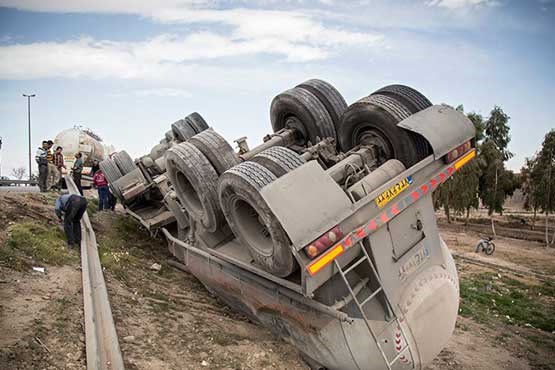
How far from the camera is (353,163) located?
175 inches

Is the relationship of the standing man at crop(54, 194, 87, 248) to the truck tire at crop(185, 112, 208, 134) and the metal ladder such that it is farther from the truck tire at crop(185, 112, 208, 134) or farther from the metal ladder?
the metal ladder

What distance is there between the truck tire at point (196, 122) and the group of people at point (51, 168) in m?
3.84

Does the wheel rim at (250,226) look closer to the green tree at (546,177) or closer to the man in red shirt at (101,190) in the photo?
the man in red shirt at (101,190)

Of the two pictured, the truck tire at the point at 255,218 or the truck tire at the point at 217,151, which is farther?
the truck tire at the point at 217,151

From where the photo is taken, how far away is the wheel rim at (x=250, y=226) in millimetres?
4142

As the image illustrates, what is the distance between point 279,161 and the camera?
3865mm

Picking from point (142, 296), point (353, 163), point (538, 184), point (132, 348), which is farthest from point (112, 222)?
point (538, 184)

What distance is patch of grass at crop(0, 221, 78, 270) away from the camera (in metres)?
5.09

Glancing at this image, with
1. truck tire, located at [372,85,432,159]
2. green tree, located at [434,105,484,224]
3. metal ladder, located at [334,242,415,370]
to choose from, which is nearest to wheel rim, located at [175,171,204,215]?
metal ladder, located at [334,242,415,370]

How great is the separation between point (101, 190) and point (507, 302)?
29.2 ft

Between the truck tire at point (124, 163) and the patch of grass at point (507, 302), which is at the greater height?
the truck tire at point (124, 163)

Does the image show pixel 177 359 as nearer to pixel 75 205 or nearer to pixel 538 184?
pixel 75 205

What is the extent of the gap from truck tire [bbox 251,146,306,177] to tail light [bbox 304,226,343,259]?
676 millimetres

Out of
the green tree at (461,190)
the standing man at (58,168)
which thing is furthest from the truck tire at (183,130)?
the green tree at (461,190)
